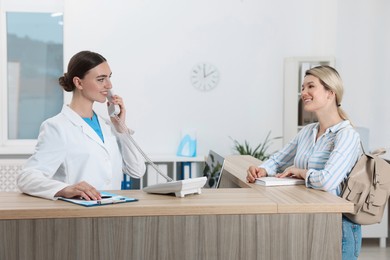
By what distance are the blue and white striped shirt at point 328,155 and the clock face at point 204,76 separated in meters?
3.23

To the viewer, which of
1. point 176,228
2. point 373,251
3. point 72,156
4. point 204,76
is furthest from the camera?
point 204,76

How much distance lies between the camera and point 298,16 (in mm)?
6230

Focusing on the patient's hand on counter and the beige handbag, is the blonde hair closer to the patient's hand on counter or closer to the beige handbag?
the beige handbag

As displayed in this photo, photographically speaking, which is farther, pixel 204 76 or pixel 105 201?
pixel 204 76

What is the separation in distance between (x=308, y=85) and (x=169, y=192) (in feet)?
2.67

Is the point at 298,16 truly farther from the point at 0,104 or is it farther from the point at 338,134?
the point at 338,134

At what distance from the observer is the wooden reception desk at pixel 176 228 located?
7.05 feet

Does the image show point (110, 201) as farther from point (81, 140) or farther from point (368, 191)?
point (368, 191)

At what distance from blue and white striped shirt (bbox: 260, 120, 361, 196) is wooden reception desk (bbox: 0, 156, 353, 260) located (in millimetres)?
149

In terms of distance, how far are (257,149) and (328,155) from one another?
3515mm

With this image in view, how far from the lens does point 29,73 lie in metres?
6.19

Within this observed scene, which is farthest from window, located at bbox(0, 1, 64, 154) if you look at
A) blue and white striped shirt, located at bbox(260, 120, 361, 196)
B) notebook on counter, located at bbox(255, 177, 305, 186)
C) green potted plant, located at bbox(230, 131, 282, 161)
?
notebook on counter, located at bbox(255, 177, 305, 186)

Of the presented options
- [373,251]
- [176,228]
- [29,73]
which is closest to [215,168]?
[176,228]

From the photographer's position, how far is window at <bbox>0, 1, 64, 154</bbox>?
20.1 feet
